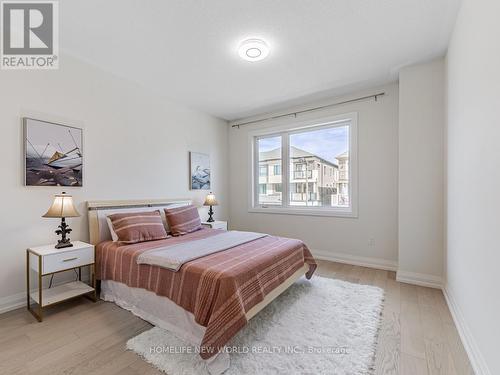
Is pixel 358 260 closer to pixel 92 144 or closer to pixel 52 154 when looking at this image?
pixel 92 144

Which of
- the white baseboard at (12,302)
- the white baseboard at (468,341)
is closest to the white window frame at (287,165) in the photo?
the white baseboard at (468,341)

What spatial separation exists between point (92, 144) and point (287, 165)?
309 centimetres

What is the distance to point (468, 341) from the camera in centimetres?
173

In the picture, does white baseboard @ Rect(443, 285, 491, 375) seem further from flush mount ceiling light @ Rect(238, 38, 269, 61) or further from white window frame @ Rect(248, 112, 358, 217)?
flush mount ceiling light @ Rect(238, 38, 269, 61)

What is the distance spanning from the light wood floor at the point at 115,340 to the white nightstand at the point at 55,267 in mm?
142

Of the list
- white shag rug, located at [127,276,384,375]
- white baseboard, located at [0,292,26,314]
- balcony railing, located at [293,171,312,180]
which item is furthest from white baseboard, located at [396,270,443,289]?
white baseboard, located at [0,292,26,314]

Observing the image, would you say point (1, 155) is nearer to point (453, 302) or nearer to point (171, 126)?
point (171, 126)

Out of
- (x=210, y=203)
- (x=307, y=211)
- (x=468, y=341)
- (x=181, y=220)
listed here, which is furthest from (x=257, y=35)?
(x=468, y=341)

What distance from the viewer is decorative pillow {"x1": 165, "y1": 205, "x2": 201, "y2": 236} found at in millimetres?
3276

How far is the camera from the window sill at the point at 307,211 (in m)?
3.80

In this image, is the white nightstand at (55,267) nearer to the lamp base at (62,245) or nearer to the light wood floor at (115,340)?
the lamp base at (62,245)

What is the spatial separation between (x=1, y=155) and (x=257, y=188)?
144 inches

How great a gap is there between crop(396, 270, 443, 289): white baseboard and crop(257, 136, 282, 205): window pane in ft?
7.42

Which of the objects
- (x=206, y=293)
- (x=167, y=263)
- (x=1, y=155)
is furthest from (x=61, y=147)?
(x=206, y=293)
